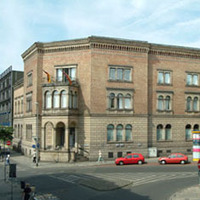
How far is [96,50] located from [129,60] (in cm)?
532

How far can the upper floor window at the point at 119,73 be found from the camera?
1710 inches

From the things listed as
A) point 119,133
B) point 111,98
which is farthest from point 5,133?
point 119,133

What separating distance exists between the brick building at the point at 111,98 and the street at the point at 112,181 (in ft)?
22.2

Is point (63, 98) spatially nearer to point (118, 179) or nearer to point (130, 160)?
point (130, 160)

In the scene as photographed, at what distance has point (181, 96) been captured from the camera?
47.8 m

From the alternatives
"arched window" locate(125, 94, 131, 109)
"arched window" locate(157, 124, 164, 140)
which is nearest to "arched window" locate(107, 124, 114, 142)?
"arched window" locate(125, 94, 131, 109)

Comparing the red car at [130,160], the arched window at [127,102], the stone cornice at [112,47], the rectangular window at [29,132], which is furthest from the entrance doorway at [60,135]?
the stone cornice at [112,47]

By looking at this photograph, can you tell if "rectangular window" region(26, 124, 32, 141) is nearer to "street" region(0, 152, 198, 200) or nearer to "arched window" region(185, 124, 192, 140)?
"street" region(0, 152, 198, 200)

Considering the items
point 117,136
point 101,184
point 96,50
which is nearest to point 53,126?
point 117,136

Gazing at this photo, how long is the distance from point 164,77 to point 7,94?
4286 cm

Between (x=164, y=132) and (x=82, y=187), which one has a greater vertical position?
(x=164, y=132)

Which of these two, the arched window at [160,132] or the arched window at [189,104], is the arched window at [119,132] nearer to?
the arched window at [160,132]

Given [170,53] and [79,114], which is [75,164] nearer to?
[79,114]

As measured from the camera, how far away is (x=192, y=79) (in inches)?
1924
